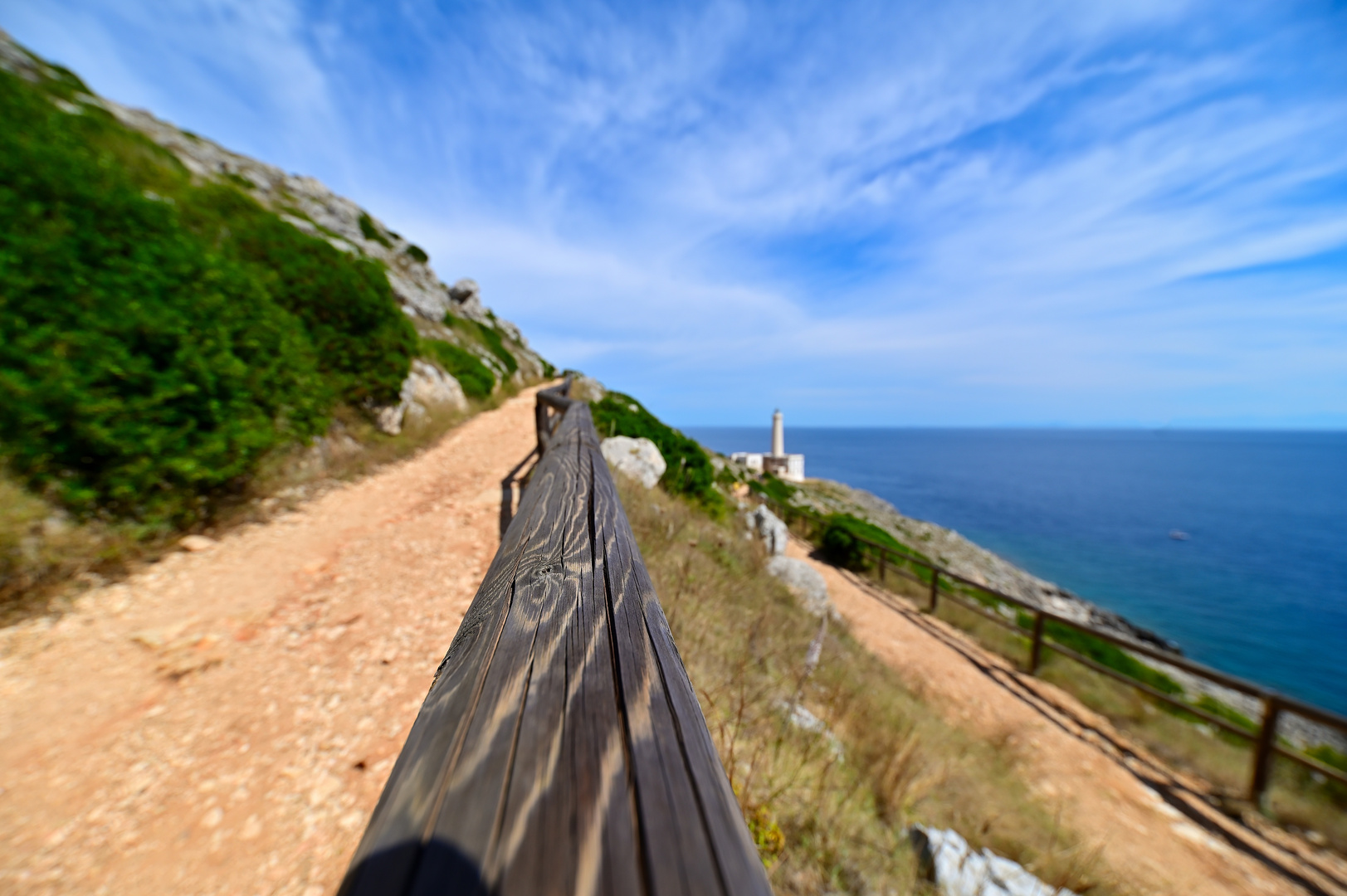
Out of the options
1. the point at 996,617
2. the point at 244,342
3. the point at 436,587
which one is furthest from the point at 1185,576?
the point at 244,342

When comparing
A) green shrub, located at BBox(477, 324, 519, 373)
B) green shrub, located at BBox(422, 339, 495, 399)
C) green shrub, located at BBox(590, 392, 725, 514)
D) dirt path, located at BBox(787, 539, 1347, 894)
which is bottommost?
dirt path, located at BBox(787, 539, 1347, 894)

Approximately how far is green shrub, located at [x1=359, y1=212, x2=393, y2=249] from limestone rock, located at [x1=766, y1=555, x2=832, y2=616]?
81.7 feet

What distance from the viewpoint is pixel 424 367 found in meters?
10.4

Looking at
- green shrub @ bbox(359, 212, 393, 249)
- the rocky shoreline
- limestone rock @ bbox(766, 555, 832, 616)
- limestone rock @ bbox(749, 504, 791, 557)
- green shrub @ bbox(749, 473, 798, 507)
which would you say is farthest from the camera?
green shrub @ bbox(359, 212, 393, 249)

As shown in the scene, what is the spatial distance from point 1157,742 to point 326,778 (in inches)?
358

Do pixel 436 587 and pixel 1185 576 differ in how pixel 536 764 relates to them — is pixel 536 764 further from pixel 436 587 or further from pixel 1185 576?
pixel 1185 576

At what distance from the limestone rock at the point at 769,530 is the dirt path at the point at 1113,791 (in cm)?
324

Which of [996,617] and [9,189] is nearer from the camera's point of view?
[9,189]

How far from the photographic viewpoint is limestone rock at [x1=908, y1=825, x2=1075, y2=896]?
264cm

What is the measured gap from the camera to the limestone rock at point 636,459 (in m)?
8.20

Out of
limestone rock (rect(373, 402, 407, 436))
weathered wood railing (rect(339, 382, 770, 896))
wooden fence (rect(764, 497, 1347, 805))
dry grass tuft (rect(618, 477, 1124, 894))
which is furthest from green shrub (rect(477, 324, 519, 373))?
weathered wood railing (rect(339, 382, 770, 896))

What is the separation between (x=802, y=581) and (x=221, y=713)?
8378 millimetres

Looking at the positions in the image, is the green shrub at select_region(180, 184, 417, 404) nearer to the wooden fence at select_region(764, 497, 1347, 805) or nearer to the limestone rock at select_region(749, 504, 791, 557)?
the limestone rock at select_region(749, 504, 791, 557)

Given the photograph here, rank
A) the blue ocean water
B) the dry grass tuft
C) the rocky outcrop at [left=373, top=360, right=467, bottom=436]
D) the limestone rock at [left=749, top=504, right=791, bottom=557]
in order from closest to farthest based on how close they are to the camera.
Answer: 1. the dry grass tuft
2. the rocky outcrop at [left=373, top=360, right=467, bottom=436]
3. the limestone rock at [left=749, top=504, right=791, bottom=557]
4. the blue ocean water
